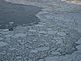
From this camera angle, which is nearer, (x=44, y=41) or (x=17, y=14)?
(x=44, y=41)

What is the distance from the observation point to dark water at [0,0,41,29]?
328 inches

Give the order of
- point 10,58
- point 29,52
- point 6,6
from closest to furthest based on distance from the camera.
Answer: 1. point 10,58
2. point 29,52
3. point 6,6

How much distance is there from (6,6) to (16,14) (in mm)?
1609

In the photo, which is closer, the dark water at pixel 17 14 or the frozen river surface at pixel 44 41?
the frozen river surface at pixel 44 41

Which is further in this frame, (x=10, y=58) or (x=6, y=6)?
(x=6, y=6)

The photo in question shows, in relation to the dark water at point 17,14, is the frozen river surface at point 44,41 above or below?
below

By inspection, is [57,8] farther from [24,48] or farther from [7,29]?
[24,48]

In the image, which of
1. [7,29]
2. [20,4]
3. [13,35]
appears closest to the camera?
[13,35]

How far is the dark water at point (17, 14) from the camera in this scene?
8.32m

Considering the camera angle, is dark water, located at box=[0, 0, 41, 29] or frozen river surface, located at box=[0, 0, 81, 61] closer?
frozen river surface, located at box=[0, 0, 81, 61]

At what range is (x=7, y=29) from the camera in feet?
24.4

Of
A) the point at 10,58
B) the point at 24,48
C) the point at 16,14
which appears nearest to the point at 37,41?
the point at 24,48

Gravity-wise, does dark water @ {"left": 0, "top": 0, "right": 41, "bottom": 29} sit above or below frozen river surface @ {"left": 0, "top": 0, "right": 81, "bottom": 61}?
above

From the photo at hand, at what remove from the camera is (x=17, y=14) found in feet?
30.9
